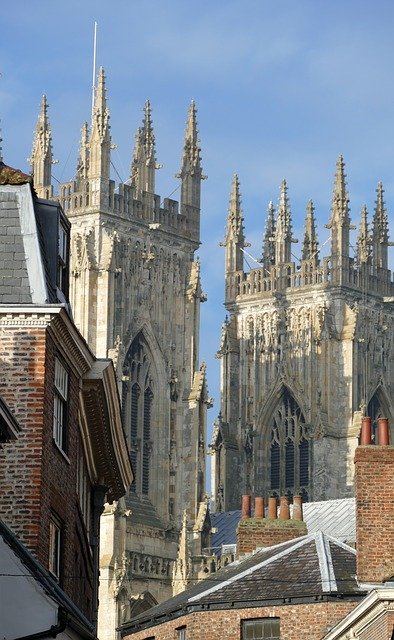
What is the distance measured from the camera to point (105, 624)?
79875 mm

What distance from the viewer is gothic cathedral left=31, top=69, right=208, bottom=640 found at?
287 ft

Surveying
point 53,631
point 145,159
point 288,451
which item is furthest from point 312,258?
point 53,631

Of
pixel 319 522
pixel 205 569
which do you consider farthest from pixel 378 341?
pixel 319 522

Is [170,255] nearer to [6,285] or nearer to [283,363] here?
[283,363]

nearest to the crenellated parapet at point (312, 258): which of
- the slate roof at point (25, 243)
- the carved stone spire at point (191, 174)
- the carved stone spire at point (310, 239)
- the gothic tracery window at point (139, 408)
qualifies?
the carved stone spire at point (310, 239)

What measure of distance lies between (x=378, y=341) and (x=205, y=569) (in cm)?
2220

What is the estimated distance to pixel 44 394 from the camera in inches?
1029

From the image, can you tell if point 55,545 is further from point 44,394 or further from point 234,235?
point 234,235

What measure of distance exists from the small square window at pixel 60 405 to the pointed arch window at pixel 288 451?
2907 inches

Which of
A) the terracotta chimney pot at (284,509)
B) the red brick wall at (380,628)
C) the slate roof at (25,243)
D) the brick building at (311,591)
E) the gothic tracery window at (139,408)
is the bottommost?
the red brick wall at (380,628)

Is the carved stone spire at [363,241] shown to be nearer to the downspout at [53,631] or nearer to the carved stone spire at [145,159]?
the carved stone spire at [145,159]

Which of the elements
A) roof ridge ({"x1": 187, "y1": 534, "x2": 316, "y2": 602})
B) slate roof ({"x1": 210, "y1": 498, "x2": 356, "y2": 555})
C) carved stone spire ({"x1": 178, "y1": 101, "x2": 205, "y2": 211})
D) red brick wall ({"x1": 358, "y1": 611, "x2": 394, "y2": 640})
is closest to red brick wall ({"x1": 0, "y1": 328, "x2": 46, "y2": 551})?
red brick wall ({"x1": 358, "y1": 611, "x2": 394, "y2": 640})

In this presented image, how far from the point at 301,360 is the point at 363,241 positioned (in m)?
7.77

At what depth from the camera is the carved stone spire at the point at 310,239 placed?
4195 inches
